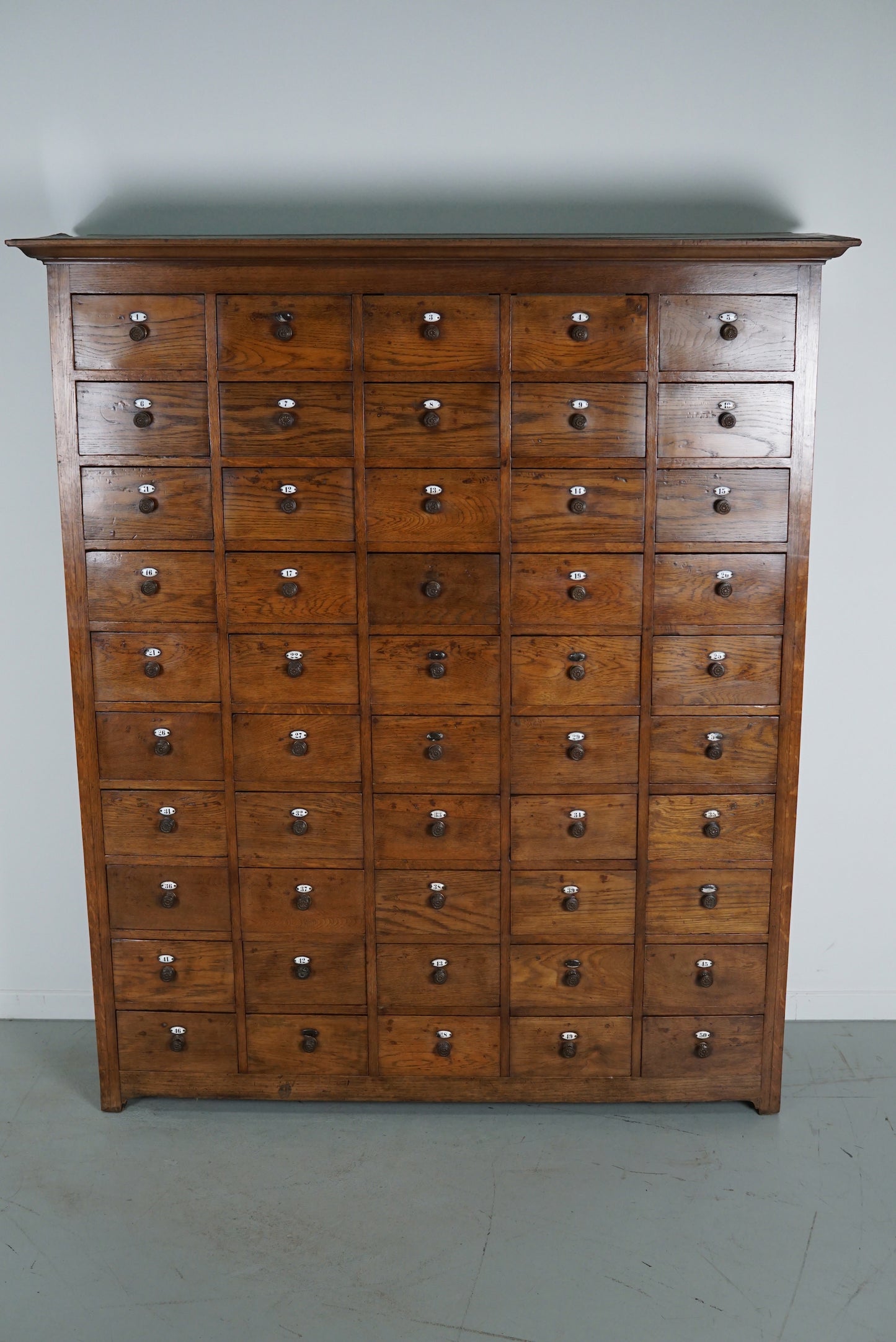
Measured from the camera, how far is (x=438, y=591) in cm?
307

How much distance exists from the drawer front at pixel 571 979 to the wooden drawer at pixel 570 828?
0.28m

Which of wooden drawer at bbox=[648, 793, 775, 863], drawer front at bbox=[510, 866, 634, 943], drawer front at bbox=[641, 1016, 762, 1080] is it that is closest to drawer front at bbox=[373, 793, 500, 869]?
drawer front at bbox=[510, 866, 634, 943]

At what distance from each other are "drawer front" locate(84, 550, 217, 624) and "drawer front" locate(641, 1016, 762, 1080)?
6.06 ft

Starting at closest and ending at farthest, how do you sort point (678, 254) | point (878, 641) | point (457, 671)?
point (678, 254)
point (457, 671)
point (878, 641)

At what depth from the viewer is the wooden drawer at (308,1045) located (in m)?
3.32

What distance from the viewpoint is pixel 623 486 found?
3.04m

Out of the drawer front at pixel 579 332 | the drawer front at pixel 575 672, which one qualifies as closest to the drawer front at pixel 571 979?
the drawer front at pixel 575 672

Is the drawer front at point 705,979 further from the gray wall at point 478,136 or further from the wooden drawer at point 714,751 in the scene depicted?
the gray wall at point 478,136

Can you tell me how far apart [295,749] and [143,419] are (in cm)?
103

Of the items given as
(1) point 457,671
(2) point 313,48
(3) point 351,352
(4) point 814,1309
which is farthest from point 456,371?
(4) point 814,1309

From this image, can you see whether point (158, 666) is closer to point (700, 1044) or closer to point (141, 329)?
point (141, 329)

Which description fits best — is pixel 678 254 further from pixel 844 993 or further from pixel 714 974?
pixel 844 993

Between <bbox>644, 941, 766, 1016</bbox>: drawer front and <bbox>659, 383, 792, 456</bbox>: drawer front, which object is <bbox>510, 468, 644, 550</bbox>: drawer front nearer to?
<bbox>659, 383, 792, 456</bbox>: drawer front

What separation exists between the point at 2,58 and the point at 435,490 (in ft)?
6.71
